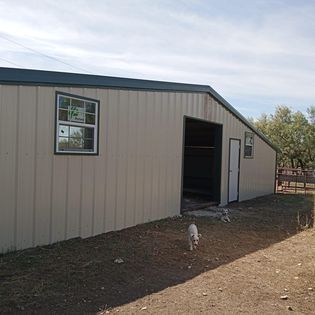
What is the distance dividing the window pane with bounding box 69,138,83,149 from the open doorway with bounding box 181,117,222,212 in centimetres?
636

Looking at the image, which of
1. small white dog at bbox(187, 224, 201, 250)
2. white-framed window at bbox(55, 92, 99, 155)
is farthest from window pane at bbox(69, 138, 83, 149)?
small white dog at bbox(187, 224, 201, 250)

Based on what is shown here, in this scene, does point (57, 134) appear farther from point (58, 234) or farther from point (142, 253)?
point (142, 253)

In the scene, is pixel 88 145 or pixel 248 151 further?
pixel 248 151

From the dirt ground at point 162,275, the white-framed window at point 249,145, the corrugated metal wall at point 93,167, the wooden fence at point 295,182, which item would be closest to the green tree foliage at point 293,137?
the wooden fence at point 295,182

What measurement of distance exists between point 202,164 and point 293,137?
21.6 m

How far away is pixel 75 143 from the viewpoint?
24.9ft

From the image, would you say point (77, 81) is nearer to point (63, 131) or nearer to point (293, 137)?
point (63, 131)

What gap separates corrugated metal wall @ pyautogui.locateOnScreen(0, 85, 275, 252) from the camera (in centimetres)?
634

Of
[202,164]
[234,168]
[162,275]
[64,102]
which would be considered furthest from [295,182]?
[162,275]

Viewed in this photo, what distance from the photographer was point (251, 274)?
5887 millimetres

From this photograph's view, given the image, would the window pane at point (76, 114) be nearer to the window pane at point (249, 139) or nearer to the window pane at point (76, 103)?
the window pane at point (76, 103)

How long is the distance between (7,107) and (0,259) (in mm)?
2125

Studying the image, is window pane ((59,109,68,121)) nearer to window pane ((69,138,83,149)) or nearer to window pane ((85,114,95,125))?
window pane ((69,138,83,149))

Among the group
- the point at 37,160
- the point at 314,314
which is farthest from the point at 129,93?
the point at 314,314
